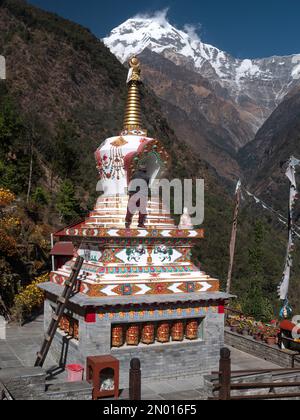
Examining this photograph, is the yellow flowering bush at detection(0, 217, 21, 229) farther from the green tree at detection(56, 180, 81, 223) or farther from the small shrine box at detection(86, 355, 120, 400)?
the small shrine box at detection(86, 355, 120, 400)

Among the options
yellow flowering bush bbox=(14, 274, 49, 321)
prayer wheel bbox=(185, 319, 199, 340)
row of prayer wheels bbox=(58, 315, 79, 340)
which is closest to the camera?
row of prayer wheels bbox=(58, 315, 79, 340)

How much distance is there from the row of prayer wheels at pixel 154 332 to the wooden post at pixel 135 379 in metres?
3.29

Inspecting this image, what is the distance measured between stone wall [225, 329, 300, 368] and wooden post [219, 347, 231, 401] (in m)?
4.81

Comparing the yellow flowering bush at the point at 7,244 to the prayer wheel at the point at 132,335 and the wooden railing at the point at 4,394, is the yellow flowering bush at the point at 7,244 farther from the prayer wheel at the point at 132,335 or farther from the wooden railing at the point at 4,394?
the wooden railing at the point at 4,394

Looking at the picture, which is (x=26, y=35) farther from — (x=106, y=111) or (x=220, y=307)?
(x=220, y=307)

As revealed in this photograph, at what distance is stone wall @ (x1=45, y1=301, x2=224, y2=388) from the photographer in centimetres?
A: 1188

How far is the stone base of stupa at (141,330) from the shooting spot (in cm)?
1191

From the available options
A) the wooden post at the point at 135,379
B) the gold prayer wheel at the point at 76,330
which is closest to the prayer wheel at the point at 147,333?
the gold prayer wheel at the point at 76,330

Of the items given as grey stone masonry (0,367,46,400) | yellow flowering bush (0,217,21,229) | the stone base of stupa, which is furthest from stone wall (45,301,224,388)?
yellow flowering bush (0,217,21,229)

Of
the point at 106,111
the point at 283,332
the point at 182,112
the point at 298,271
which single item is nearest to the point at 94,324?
the point at 283,332

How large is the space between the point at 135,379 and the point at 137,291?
13.0ft

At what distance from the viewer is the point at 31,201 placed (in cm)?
3069

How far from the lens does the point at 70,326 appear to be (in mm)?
13539

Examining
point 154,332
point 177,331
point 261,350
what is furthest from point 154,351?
point 261,350
